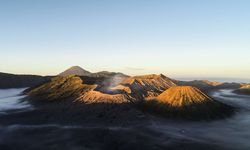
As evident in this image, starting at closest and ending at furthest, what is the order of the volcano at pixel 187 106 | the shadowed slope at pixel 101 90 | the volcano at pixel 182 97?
1. the volcano at pixel 187 106
2. the volcano at pixel 182 97
3. the shadowed slope at pixel 101 90

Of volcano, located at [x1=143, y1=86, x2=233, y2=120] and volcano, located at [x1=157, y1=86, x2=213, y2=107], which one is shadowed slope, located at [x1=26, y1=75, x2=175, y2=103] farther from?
volcano, located at [x1=157, y1=86, x2=213, y2=107]

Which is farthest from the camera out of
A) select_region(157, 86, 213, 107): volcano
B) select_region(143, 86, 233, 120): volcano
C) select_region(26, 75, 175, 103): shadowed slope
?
select_region(26, 75, 175, 103): shadowed slope

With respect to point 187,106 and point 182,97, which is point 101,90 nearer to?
point 182,97

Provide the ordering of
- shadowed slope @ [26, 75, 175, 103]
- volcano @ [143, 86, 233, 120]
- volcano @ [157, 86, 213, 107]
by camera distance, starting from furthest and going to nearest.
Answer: shadowed slope @ [26, 75, 175, 103]
volcano @ [157, 86, 213, 107]
volcano @ [143, 86, 233, 120]

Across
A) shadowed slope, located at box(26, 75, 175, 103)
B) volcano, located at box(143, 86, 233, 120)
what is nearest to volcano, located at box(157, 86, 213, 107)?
volcano, located at box(143, 86, 233, 120)

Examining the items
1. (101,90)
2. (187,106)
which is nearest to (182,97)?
(187,106)

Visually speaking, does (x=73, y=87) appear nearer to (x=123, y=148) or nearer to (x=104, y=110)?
(x=104, y=110)

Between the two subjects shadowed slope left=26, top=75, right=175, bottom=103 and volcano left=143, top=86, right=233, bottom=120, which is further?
shadowed slope left=26, top=75, right=175, bottom=103

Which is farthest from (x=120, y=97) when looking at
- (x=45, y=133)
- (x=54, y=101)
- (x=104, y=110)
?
(x=45, y=133)

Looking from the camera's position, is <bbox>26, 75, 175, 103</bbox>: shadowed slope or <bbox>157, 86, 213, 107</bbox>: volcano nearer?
<bbox>157, 86, 213, 107</bbox>: volcano

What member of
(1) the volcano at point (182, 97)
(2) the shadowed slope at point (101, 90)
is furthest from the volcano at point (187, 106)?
(2) the shadowed slope at point (101, 90)

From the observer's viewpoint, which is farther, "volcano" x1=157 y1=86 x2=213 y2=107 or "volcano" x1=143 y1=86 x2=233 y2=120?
"volcano" x1=157 y1=86 x2=213 y2=107

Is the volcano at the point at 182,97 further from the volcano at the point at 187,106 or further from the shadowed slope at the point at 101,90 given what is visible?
the shadowed slope at the point at 101,90
